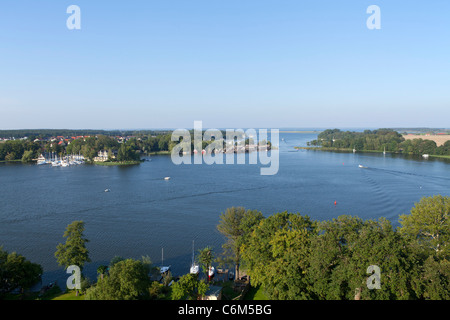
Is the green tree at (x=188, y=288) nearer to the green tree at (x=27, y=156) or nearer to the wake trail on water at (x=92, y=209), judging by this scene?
the wake trail on water at (x=92, y=209)

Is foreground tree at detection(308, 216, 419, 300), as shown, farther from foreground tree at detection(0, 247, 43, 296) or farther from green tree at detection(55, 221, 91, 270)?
foreground tree at detection(0, 247, 43, 296)

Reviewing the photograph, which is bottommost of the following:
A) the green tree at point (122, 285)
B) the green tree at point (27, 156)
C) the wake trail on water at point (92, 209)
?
the wake trail on water at point (92, 209)

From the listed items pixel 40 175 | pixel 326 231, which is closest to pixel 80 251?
pixel 326 231

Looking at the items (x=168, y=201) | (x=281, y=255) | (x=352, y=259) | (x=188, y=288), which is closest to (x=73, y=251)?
(x=188, y=288)

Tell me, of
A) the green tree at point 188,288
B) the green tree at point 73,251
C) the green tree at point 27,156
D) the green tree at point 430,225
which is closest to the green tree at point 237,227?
the green tree at point 188,288

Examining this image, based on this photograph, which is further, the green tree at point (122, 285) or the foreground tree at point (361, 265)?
the green tree at point (122, 285)

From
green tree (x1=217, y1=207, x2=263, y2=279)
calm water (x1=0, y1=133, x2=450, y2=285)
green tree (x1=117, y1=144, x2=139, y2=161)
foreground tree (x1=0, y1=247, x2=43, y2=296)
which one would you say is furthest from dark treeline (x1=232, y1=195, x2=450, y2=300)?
green tree (x1=117, y1=144, x2=139, y2=161)
